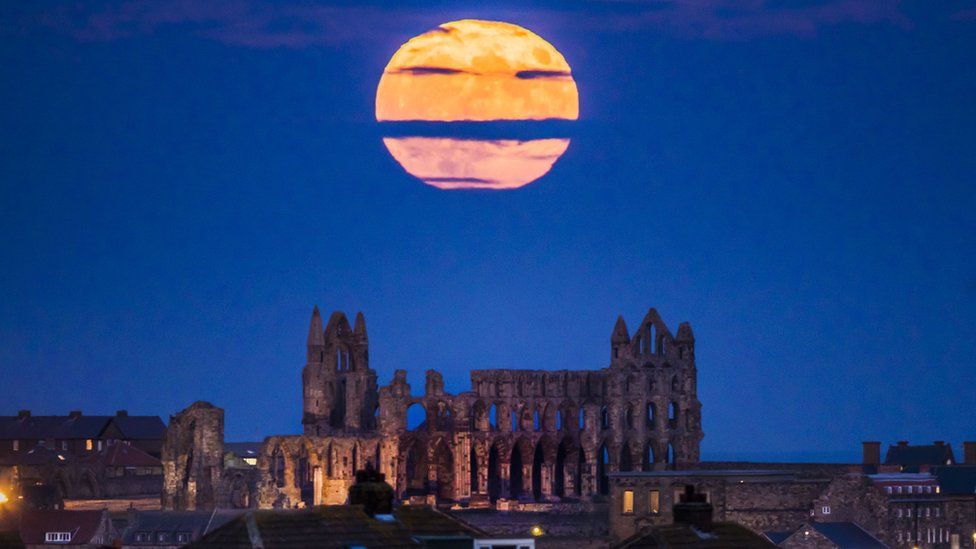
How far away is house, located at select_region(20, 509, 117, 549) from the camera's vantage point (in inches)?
6845

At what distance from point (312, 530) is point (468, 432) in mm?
124989

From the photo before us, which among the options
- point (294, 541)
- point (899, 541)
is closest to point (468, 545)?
point (294, 541)

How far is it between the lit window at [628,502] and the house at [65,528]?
3484cm

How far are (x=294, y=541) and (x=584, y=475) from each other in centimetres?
12858

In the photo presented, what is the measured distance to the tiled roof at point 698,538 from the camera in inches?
2584

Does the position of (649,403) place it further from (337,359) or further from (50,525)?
(50,525)

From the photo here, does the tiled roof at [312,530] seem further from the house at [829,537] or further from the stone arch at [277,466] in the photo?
the stone arch at [277,466]

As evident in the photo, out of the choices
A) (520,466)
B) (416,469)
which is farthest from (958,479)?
(416,469)

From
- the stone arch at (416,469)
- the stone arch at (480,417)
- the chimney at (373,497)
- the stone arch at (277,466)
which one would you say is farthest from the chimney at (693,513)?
the stone arch at (480,417)

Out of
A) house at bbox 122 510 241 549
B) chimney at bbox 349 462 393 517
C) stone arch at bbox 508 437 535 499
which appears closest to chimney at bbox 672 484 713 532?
chimney at bbox 349 462 393 517

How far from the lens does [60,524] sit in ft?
581

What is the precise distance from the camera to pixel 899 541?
162000 mm

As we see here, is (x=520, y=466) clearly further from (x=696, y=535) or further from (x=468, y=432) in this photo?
(x=696, y=535)

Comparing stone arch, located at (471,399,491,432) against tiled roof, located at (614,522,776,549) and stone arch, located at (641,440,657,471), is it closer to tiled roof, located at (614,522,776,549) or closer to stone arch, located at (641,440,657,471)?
stone arch, located at (641,440,657,471)
